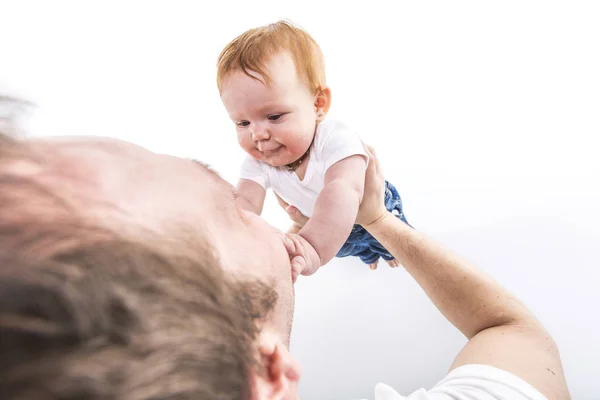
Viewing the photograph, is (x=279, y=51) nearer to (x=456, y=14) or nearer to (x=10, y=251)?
(x=10, y=251)

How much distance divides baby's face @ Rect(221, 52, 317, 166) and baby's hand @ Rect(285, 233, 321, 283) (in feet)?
0.86

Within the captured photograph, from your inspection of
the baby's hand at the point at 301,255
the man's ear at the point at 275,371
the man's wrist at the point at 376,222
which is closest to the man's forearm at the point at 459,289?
the man's wrist at the point at 376,222

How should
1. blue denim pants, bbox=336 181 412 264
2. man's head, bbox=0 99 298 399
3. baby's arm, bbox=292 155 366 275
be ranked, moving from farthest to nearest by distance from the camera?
blue denim pants, bbox=336 181 412 264 → baby's arm, bbox=292 155 366 275 → man's head, bbox=0 99 298 399

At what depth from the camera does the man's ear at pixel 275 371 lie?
512 millimetres

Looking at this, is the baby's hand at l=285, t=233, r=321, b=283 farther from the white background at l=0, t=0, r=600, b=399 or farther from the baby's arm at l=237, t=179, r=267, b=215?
the white background at l=0, t=0, r=600, b=399

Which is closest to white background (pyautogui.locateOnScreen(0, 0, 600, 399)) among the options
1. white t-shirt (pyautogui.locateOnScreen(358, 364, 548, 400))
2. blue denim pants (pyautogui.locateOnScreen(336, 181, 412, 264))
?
blue denim pants (pyautogui.locateOnScreen(336, 181, 412, 264))

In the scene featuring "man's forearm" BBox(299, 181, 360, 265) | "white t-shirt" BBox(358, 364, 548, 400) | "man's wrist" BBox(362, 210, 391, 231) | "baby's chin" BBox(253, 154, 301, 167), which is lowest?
"white t-shirt" BBox(358, 364, 548, 400)

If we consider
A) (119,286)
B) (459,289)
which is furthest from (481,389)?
(119,286)

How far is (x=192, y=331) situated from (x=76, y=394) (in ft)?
0.35

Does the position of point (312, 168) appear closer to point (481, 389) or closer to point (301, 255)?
point (301, 255)

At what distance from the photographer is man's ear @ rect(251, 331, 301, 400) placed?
512 millimetres

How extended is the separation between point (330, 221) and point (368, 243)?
539 millimetres

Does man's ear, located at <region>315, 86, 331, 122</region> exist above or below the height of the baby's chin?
above

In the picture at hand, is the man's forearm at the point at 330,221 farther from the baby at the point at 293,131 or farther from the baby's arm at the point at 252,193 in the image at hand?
the baby's arm at the point at 252,193
